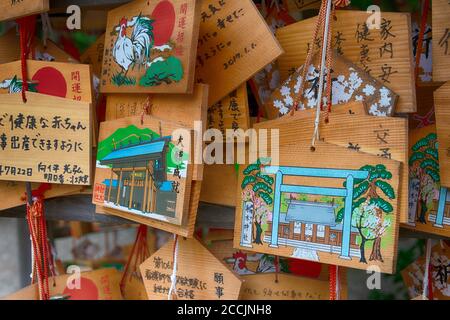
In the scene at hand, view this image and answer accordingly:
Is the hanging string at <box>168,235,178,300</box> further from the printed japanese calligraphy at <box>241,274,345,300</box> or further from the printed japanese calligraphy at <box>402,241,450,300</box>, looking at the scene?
the printed japanese calligraphy at <box>402,241,450,300</box>

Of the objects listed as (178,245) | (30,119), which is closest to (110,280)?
(178,245)

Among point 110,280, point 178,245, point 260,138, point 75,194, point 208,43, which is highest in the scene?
point 208,43

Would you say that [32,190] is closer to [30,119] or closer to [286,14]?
[30,119]

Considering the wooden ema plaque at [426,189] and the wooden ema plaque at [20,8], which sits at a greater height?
the wooden ema plaque at [20,8]

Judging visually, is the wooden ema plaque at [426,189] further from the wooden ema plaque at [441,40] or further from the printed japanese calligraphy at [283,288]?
the printed japanese calligraphy at [283,288]

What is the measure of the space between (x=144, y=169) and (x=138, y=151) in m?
0.04

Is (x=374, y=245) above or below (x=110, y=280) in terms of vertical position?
above

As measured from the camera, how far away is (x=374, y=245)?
894mm

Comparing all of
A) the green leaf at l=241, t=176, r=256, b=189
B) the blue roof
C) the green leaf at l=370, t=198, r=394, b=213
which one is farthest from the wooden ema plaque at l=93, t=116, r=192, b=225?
the green leaf at l=370, t=198, r=394, b=213

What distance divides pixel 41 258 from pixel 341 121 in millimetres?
844

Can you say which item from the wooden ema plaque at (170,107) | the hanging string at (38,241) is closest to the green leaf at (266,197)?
the wooden ema plaque at (170,107)

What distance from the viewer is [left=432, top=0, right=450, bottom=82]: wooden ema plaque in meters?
0.92

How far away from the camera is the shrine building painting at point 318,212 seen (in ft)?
2.93

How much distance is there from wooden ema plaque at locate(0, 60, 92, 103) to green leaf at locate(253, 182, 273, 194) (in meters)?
0.41
